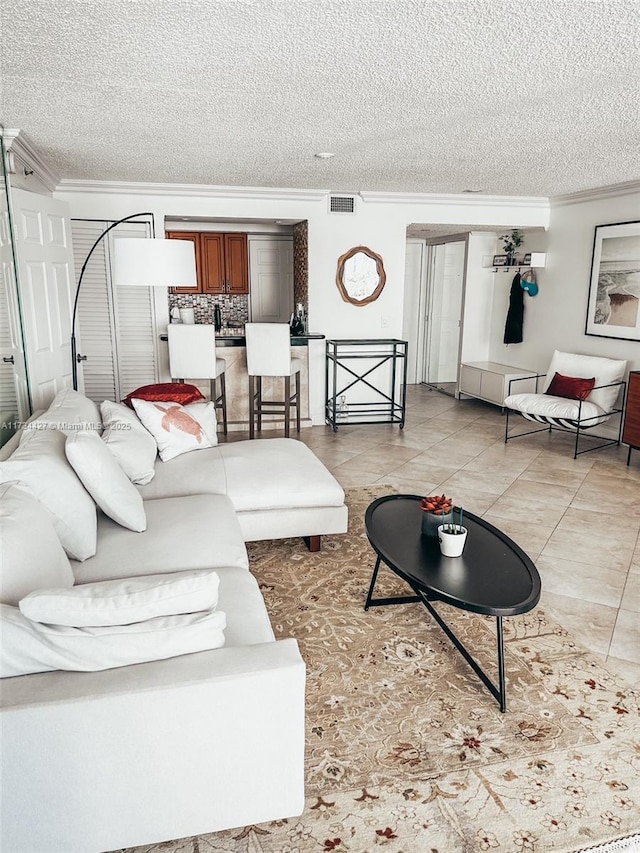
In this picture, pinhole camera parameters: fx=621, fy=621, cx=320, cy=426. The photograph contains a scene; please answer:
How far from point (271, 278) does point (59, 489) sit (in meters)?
6.44

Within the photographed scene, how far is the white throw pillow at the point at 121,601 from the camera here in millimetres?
1461

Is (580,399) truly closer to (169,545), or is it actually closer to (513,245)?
(513,245)

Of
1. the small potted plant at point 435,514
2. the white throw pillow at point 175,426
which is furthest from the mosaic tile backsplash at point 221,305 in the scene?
the small potted plant at point 435,514

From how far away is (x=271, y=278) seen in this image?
828 centimetres

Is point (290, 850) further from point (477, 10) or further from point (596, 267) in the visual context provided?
point (596, 267)

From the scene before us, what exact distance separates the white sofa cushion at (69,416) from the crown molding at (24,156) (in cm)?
149

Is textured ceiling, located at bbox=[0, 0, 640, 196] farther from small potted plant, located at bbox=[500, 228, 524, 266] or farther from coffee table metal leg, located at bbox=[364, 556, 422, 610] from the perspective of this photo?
small potted plant, located at bbox=[500, 228, 524, 266]

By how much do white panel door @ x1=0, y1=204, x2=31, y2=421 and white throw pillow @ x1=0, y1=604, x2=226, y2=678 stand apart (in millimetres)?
2401

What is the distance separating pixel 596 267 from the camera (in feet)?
20.0

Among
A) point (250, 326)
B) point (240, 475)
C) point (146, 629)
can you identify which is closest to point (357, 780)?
point (146, 629)

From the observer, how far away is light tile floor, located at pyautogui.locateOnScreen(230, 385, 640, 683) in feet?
9.66

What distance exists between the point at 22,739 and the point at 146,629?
1.11ft

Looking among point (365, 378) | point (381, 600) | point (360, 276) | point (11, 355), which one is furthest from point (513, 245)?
point (11, 355)

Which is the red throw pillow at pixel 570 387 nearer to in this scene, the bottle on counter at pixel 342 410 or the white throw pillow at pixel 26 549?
the bottle on counter at pixel 342 410
